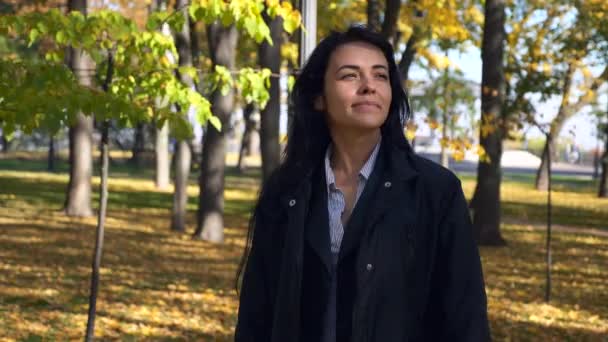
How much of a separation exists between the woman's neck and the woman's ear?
0.15 meters

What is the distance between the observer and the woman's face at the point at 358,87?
2.60 meters

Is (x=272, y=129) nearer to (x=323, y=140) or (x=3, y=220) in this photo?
(x=3, y=220)

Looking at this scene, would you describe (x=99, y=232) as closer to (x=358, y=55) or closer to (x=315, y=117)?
(x=315, y=117)

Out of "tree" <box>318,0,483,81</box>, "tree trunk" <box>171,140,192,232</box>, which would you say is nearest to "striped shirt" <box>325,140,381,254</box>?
"tree" <box>318,0,483,81</box>

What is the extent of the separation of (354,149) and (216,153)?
1321cm

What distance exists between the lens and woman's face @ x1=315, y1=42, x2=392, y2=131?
8.54 ft

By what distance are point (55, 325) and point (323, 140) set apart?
6063mm

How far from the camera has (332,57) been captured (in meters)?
2.72

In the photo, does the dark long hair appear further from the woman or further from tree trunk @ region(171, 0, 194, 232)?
tree trunk @ region(171, 0, 194, 232)

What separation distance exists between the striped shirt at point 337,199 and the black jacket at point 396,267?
0.03 meters

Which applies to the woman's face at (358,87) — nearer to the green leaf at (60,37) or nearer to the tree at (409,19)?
the green leaf at (60,37)

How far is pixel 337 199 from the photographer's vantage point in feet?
8.75

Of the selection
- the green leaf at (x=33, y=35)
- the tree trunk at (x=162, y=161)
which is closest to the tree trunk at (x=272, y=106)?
the green leaf at (x=33, y=35)

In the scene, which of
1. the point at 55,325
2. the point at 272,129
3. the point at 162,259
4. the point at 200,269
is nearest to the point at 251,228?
the point at 55,325
